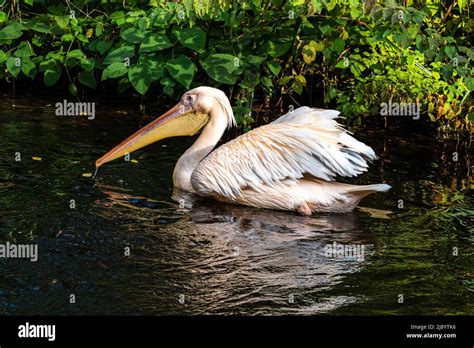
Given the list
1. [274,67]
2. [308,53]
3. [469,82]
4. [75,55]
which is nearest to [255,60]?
[274,67]

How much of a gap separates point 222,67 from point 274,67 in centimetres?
50

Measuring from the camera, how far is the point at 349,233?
22.4ft

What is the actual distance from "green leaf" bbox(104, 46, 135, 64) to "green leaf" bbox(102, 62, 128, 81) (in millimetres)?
66

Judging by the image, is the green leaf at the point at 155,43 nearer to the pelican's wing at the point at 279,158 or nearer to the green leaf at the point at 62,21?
the green leaf at the point at 62,21

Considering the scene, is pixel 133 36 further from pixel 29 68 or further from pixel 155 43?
pixel 29 68

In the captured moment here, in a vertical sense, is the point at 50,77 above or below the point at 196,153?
above

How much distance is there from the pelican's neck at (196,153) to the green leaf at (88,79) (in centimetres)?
235

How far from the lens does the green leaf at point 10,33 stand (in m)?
9.89

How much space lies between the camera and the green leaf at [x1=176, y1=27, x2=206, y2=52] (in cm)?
942

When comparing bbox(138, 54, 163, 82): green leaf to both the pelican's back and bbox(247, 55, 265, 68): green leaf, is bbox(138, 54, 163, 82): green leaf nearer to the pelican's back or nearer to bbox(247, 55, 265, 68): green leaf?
bbox(247, 55, 265, 68): green leaf

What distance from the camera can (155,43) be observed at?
30.8 ft

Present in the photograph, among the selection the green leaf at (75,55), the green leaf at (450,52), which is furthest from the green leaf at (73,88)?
the green leaf at (450,52)

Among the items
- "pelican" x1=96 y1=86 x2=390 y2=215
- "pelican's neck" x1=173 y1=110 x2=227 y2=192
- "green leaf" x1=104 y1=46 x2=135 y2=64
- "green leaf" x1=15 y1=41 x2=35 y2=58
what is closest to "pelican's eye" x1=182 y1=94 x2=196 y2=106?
"pelican's neck" x1=173 y1=110 x2=227 y2=192

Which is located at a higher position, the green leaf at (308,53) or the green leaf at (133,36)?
the green leaf at (133,36)
